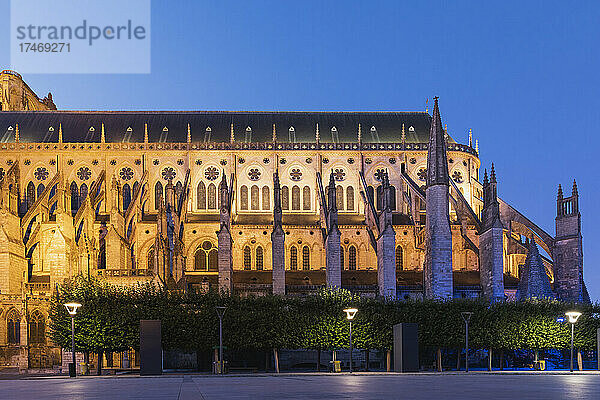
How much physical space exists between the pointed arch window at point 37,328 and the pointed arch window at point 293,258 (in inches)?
782

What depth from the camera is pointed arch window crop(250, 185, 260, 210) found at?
7094cm

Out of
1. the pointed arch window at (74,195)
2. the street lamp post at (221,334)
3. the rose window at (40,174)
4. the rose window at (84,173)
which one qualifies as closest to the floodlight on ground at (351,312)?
the street lamp post at (221,334)

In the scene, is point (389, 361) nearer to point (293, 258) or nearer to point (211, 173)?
point (293, 258)

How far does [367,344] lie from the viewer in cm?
4853

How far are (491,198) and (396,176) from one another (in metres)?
15.4

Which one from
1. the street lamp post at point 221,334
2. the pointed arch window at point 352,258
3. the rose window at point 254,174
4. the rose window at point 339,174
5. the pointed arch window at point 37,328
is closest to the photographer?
the street lamp post at point 221,334

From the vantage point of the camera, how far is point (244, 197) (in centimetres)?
7112

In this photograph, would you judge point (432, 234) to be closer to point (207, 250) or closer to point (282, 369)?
point (282, 369)

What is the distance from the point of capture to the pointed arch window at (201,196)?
70625 millimetres

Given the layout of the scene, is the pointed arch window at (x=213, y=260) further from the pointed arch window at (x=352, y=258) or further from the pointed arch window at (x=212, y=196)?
the pointed arch window at (x=352, y=258)

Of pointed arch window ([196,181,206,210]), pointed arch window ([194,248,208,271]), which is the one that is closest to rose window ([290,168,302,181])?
pointed arch window ([196,181,206,210])

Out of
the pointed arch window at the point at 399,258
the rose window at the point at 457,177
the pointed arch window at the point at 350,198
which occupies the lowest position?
the pointed arch window at the point at 399,258

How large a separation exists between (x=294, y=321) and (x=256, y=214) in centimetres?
2323

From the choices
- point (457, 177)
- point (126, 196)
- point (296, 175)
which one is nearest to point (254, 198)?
point (296, 175)
